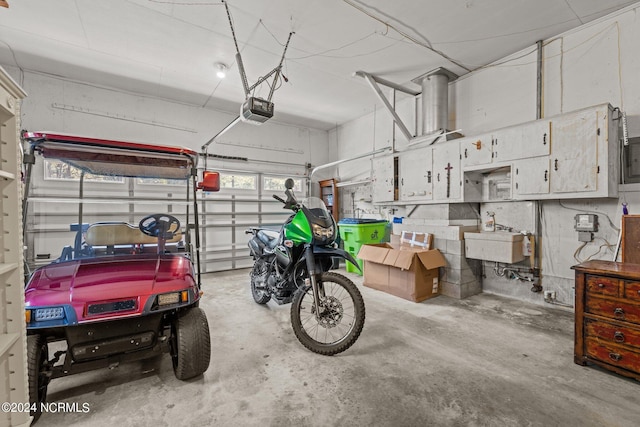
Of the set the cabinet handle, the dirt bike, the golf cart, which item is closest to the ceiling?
the golf cart

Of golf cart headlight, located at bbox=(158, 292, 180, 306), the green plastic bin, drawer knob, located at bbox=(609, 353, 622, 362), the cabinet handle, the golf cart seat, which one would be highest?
the golf cart seat

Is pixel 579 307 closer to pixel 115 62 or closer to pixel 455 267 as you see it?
pixel 455 267

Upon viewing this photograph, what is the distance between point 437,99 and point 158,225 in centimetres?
422

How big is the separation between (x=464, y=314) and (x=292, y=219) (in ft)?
7.60

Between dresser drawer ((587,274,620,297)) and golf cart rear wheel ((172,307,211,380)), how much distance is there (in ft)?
9.25

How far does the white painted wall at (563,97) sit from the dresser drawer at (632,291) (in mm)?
1482

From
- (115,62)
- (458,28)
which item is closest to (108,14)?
(115,62)

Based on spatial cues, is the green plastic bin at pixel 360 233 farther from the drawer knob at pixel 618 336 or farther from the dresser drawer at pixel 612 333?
the drawer knob at pixel 618 336

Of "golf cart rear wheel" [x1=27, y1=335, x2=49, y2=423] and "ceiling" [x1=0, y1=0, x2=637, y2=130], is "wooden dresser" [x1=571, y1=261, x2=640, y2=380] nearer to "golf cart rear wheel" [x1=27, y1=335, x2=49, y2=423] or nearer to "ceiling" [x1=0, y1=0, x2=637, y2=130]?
"ceiling" [x1=0, y1=0, x2=637, y2=130]

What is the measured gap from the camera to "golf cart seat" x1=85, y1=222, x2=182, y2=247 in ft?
7.42

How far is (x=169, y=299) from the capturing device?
170cm

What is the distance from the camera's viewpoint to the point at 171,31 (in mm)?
3297

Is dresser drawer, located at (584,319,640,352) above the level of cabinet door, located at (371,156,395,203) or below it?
below

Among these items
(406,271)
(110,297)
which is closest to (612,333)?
(406,271)
